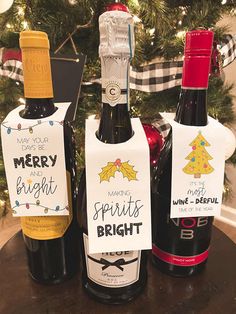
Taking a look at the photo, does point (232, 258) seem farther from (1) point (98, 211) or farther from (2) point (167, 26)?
(2) point (167, 26)

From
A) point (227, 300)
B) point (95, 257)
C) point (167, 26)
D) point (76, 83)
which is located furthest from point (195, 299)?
point (167, 26)

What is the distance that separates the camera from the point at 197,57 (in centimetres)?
37

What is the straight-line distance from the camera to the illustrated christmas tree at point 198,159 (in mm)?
390

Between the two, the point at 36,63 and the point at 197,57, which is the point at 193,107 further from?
the point at 36,63

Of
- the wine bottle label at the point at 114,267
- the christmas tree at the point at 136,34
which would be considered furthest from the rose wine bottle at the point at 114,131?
the christmas tree at the point at 136,34

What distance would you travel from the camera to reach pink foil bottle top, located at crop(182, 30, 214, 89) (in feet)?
1.17

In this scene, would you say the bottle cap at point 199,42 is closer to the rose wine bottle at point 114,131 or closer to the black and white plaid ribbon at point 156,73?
the rose wine bottle at point 114,131

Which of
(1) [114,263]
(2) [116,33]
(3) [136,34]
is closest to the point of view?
(2) [116,33]

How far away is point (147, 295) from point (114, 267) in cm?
9

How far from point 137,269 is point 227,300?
0.16 meters

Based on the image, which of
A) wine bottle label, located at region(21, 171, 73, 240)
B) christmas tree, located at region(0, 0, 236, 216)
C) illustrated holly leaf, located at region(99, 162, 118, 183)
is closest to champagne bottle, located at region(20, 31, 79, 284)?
wine bottle label, located at region(21, 171, 73, 240)

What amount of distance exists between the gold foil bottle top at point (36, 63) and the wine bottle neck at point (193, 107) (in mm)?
211

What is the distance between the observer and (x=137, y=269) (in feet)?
1.45

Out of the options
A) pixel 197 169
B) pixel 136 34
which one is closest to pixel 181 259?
pixel 197 169
